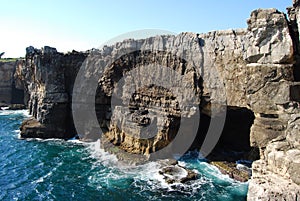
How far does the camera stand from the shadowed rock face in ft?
30.3

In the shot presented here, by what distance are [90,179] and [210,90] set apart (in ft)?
43.1

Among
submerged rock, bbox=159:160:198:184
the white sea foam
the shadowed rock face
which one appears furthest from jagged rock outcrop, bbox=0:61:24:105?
submerged rock, bbox=159:160:198:184

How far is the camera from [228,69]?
2206 cm

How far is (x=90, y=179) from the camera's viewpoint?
22422 millimetres

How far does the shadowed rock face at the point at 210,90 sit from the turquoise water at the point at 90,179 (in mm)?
3591

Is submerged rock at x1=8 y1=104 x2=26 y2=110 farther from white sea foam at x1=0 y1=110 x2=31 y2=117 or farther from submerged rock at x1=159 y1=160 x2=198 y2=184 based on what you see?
submerged rock at x1=159 y1=160 x2=198 y2=184

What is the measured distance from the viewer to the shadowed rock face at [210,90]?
9.23 m

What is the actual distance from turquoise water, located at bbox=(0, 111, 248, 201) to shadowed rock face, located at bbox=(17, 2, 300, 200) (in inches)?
141

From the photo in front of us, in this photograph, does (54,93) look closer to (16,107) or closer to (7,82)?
(16,107)

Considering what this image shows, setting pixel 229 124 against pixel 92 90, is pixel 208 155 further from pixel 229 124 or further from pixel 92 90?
pixel 92 90

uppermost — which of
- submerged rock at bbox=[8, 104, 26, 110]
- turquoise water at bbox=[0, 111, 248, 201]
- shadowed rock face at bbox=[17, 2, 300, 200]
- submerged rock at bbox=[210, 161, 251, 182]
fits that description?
shadowed rock face at bbox=[17, 2, 300, 200]

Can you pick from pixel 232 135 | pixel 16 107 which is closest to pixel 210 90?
pixel 232 135

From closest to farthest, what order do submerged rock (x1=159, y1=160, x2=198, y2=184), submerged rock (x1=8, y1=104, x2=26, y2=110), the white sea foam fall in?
submerged rock (x1=159, y1=160, x2=198, y2=184) → the white sea foam → submerged rock (x1=8, y1=104, x2=26, y2=110)

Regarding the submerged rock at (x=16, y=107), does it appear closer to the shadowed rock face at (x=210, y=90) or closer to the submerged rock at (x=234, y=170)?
the shadowed rock face at (x=210, y=90)
